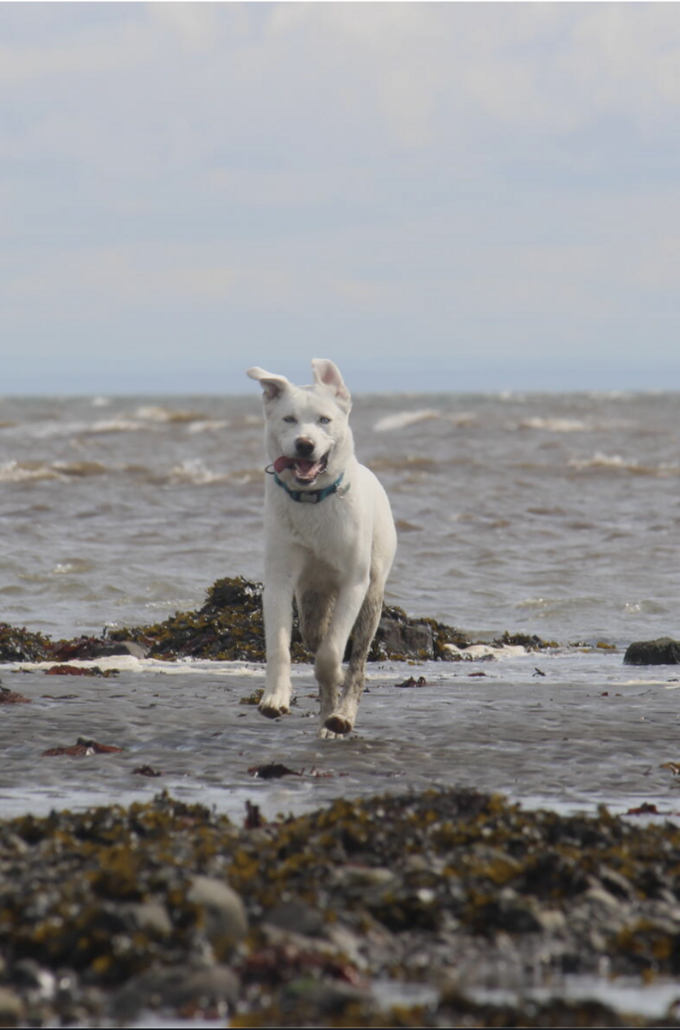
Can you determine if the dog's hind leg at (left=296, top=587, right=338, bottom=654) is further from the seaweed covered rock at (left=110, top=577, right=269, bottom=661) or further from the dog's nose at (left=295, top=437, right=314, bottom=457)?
the seaweed covered rock at (left=110, top=577, right=269, bottom=661)

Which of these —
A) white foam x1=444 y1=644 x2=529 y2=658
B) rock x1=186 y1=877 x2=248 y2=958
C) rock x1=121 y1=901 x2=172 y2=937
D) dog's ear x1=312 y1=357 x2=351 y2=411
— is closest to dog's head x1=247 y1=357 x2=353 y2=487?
dog's ear x1=312 y1=357 x2=351 y2=411

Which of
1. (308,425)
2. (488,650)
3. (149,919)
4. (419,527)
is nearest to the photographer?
(149,919)

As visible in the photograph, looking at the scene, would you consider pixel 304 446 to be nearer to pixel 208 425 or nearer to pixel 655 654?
pixel 655 654

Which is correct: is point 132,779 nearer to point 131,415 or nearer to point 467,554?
point 467,554

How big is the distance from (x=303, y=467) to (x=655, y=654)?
18.8 ft

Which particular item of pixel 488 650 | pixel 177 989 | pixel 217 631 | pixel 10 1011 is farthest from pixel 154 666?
pixel 10 1011

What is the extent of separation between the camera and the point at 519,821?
5.62 m

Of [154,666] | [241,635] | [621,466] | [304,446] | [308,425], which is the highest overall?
[308,425]

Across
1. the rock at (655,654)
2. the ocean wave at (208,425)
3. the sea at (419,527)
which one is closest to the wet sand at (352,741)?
the rock at (655,654)

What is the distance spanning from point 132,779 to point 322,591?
1772mm

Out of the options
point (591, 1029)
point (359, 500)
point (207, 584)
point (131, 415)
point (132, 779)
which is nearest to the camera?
point (591, 1029)

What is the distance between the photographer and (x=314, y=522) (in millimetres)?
7652

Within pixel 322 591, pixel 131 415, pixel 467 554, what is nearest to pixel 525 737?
pixel 322 591

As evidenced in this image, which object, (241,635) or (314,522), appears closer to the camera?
(314,522)
